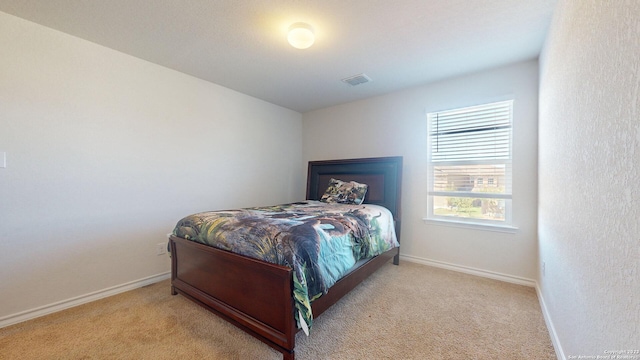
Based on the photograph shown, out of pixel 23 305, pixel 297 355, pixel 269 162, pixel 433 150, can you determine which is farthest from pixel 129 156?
pixel 433 150

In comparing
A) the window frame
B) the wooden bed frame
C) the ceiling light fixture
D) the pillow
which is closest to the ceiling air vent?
the window frame

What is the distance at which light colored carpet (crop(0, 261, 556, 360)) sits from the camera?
5.12 feet

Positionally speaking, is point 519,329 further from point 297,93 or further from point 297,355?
point 297,93

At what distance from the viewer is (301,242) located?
5.05ft

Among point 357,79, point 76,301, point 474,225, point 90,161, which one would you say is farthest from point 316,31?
point 76,301

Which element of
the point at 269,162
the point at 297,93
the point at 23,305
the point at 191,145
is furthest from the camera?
the point at 269,162

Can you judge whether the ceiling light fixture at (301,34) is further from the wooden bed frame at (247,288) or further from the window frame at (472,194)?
the window frame at (472,194)

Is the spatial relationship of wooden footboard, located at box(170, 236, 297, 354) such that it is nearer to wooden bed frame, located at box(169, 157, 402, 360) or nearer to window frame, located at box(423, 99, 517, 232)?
wooden bed frame, located at box(169, 157, 402, 360)

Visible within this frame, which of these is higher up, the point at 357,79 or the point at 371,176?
the point at 357,79

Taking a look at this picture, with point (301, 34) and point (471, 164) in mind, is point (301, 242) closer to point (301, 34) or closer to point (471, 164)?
point (301, 34)

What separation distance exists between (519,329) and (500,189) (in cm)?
149

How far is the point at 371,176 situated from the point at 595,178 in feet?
8.12

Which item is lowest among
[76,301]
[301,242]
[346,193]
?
[76,301]

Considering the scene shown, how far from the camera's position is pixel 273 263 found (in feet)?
5.05
